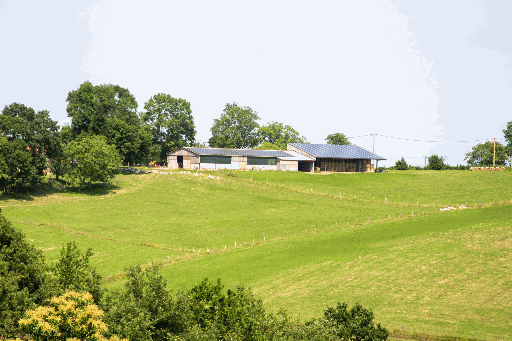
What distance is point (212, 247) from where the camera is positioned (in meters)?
55.7

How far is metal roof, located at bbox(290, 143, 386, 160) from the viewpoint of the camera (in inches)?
4513

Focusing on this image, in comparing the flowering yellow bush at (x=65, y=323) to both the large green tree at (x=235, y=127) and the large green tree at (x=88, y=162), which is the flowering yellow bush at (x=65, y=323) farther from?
the large green tree at (x=235, y=127)

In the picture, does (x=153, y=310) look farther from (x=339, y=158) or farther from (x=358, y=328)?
(x=339, y=158)

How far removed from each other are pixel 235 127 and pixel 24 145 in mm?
→ 85302

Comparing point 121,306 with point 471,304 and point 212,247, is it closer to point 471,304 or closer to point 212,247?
point 471,304

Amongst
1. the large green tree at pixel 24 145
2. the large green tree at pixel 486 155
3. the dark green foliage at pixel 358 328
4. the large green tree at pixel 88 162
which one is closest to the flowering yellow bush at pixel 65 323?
the dark green foliage at pixel 358 328

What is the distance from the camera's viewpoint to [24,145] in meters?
75.3

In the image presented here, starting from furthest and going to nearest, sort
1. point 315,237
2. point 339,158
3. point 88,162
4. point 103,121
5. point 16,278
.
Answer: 1. point 339,158
2. point 103,121
3. point 88,162
4. point 315,237
5. point 16,278

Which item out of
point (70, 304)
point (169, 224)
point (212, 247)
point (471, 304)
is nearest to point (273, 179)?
point (169, 224)

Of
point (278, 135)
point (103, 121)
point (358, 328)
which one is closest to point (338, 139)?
point (278, 135)

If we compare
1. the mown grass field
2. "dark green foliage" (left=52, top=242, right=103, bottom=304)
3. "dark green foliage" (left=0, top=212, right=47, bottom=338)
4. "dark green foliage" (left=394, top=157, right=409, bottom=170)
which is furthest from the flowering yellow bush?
"dark green foliage" (left=394, top=157, right=409, bottom=170)

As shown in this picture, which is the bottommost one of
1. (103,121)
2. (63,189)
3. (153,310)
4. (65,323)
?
(153,310)

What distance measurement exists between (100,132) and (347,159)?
62.0 metres

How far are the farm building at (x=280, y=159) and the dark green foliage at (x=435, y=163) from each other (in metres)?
19.6
